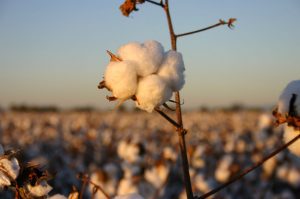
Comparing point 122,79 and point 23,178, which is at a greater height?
point 122,79

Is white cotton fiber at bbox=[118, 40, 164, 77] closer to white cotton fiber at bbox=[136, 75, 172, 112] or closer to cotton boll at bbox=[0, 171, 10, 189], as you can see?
white cotton fiber at bbox=[136, 75, 172, 112]

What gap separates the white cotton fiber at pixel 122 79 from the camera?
4.12 ft

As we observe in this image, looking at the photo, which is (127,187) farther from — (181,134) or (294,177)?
(294,177)

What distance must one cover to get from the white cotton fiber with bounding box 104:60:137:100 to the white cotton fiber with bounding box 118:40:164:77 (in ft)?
0.06

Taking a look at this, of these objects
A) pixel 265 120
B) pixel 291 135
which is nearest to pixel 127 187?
pixel 291 135

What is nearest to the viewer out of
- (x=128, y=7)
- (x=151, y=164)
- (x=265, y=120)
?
(x=128, y=7)

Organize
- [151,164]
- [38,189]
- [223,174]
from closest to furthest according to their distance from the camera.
A: [38,189] → [223,174] → [151,164]

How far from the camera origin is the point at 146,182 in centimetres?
479

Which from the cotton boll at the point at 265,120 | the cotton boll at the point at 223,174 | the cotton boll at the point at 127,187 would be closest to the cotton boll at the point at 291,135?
the cotton boll at the point at 127,187

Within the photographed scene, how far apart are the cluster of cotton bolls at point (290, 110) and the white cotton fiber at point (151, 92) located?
0.43m

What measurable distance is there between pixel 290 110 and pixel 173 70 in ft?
1.47

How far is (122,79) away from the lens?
49.4 inches

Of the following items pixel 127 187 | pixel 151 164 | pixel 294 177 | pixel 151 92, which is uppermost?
pixel 151 92

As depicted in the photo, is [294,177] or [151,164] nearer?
[151,164]
